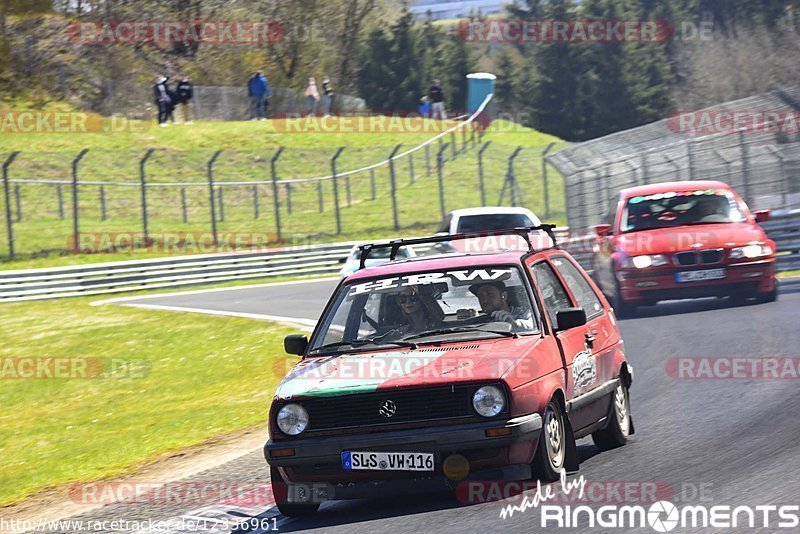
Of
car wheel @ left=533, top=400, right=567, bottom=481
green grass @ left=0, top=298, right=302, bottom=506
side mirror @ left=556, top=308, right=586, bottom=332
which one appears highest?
side mirror @ left=556, top=308, right=586, bottom=332

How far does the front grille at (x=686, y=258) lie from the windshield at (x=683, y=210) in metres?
0.74

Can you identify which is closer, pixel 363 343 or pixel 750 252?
pixel 363 343

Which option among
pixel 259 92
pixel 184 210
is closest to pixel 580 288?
pixel 184 210

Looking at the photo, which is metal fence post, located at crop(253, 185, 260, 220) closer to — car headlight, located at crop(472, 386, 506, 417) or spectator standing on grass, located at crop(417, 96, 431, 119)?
spectator standing on grass, located at crop(417, 96, 431, 119)

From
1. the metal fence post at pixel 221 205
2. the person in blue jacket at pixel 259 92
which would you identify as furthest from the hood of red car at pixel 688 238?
the person in blue jacket at pixel 259 92

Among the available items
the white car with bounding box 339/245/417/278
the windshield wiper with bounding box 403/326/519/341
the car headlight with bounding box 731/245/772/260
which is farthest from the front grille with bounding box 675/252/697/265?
the windshield wiper with bounding box 403/326/519/341

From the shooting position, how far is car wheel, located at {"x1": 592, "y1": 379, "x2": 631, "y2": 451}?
8836 millimetres

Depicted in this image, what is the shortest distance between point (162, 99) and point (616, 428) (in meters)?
42.3

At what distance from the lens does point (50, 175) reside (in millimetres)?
40281

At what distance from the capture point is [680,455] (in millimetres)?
8281

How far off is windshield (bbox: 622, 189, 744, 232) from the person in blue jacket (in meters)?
35.3

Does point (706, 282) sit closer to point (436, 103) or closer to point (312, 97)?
point (312, 97)

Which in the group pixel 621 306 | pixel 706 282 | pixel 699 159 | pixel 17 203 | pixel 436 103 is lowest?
pixel 621 306

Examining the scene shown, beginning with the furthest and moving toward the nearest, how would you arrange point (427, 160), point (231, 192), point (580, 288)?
1. point (427, 160)
2. point (231, 192)
3. point (580, 288)
